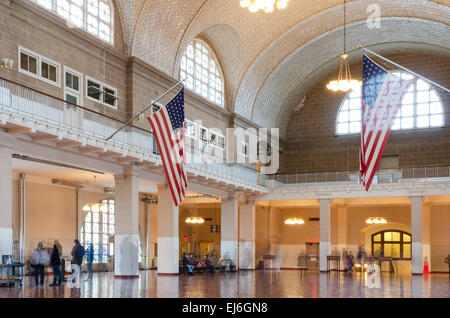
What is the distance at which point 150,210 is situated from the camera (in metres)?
37.0

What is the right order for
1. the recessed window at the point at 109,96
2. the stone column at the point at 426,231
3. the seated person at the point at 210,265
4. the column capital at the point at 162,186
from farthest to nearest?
the stone column at the point at 426,231
the seated person at the point at 210,265
the column capital at the point at 162,186
the recessed window at the point at 109,96

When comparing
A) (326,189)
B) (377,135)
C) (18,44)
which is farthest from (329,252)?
(18,44)

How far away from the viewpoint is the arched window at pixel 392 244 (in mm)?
41469

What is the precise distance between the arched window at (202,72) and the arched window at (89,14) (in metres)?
7.00

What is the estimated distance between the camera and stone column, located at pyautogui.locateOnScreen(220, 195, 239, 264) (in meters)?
35.4

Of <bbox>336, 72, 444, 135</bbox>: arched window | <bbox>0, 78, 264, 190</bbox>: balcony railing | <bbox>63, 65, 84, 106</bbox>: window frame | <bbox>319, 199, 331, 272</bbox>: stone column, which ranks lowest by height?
<bbox>319, 199, 331, 272</bbox>: stone column

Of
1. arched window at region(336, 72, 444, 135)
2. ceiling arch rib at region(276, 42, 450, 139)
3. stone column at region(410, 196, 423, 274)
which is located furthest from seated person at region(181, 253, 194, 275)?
arched window at region(336, 72, 444, 135)

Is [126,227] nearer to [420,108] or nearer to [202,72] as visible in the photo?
[202,72]

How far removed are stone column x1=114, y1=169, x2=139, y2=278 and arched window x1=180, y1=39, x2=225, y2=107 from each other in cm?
939

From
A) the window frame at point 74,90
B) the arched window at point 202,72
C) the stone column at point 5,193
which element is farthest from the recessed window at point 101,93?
the arched window at point 202,72

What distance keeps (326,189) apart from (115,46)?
50.8 feet

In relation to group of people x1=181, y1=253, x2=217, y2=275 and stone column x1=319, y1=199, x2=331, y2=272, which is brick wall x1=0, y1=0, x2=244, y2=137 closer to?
group of people x1=181, y1=253, x2=217, y2=275

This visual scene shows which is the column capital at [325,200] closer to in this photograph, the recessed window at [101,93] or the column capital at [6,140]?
the recessed window at [101,93]

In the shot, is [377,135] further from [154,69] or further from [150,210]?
[150,210]
